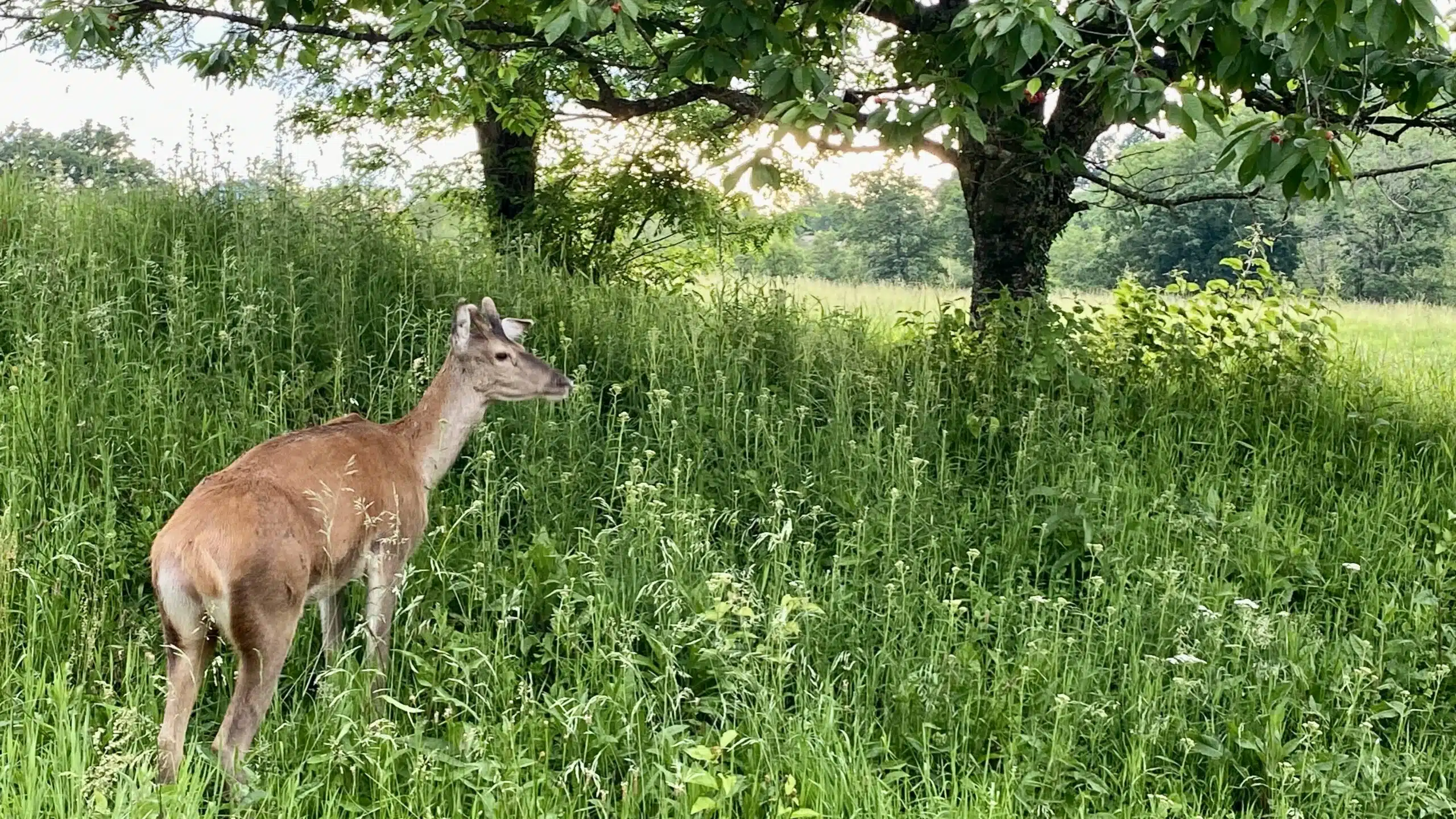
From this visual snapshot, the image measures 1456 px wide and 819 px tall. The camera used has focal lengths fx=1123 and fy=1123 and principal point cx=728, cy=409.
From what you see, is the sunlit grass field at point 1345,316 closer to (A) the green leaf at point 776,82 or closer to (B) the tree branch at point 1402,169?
(B) the tree branch at point 1402,169

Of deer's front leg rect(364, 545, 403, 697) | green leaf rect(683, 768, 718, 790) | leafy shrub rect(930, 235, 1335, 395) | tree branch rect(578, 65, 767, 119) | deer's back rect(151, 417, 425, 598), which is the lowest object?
green leaf rect(683, 768, 718, 790)

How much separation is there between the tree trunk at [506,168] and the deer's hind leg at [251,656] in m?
7.62

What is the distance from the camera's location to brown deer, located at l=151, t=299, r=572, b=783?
10.3 ft

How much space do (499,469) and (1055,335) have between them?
3225 mm

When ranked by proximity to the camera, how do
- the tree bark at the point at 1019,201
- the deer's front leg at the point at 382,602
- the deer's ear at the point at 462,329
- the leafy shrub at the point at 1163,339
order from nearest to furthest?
the deer's front leg at the point at 382,602
the deer's ear at the point at 462,329
the leafy shrub at the point at 1163,339
the tree bark at the point at 1019,201

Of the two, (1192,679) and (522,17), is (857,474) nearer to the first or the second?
(1192,679)

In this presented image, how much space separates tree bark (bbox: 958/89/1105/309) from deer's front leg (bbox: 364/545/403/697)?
4.82 meters

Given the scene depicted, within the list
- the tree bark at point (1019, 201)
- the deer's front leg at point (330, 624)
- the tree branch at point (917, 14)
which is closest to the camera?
the deer's front leg at point (330, 624)

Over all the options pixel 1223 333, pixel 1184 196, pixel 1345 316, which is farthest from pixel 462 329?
pixel 1345 316

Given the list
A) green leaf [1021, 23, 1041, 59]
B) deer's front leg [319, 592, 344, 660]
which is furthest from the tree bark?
deer's front leg [319, 592, 344, 660]

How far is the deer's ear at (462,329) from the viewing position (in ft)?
15.3

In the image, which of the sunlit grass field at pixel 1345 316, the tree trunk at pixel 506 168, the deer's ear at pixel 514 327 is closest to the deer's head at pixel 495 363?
the deer's ear at pixel 514 327

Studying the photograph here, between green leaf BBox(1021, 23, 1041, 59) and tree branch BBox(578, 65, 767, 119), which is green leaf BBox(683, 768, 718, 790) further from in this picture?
tree branch BBox(578, 65, 767, 119)

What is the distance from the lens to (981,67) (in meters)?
4.70
